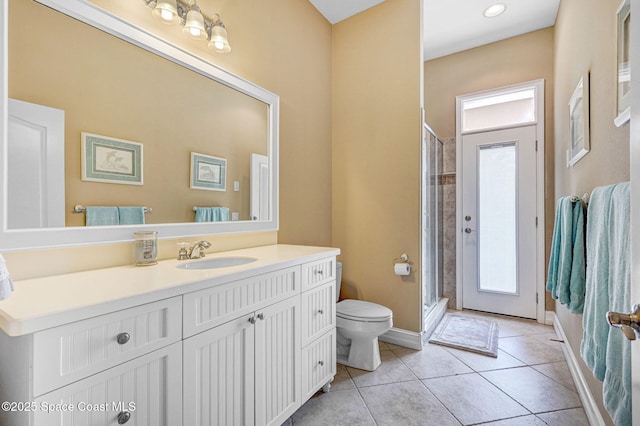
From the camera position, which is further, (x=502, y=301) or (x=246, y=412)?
(x=502, y=301)

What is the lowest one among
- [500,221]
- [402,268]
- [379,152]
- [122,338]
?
[402,268]

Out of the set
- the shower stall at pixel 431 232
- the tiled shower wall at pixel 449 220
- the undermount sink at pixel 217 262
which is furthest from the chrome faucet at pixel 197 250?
the tiled shower wall at pixel 449 220

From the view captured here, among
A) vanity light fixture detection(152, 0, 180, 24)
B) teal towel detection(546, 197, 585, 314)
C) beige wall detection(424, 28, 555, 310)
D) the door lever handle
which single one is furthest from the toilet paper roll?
vanity light fixture detection(152, 0, 180, 24)

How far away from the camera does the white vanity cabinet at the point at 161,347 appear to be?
0.73 meters

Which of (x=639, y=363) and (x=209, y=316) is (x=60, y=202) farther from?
(x=639, y=363)

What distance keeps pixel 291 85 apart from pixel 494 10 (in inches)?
80.5

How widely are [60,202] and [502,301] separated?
3.75m

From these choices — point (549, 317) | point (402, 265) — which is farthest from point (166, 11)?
point (549, 317)

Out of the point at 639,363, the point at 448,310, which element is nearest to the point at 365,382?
the point at 639,363

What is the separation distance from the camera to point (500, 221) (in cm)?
322

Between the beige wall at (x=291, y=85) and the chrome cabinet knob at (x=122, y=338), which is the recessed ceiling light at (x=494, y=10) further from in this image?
the chrome cabinet knob at (x=122, y=338)

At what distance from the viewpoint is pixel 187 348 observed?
1.01m

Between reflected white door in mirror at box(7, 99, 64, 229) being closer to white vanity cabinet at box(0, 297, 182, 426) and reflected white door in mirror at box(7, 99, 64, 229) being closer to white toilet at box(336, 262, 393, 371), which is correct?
white vanity cabinet at box(0, 297, 182, 426)

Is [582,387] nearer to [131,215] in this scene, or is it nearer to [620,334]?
[620,334]
